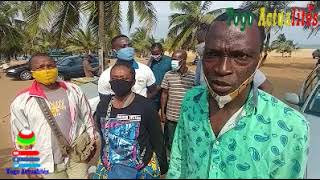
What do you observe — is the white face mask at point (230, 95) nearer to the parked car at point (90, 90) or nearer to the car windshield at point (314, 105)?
the car windshield at point (314, 105)

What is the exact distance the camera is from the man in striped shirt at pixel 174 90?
15.2ft

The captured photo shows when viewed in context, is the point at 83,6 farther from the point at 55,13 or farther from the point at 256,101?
the point at 256,101

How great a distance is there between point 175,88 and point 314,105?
1.58 meters

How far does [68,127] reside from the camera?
9.98ft

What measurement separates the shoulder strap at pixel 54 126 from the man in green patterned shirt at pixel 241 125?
4.91 feet

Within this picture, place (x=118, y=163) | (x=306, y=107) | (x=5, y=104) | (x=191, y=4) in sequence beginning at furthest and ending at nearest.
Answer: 1. (x=191, y=4)
2. (x=5, y=104)
3. (x=306, y=107)
4. (x=118, y=163)

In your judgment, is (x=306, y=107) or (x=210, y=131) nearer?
(x=210, y=131)

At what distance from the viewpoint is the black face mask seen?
3111mm

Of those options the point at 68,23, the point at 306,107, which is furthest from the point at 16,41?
the point at 306,107

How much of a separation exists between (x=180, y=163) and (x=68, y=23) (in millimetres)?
14197

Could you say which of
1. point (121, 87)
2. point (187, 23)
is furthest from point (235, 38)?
point (187, 23)

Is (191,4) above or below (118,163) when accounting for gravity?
above

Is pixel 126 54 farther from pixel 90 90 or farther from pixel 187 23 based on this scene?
pixel 187 23

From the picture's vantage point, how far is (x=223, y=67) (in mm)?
1488
